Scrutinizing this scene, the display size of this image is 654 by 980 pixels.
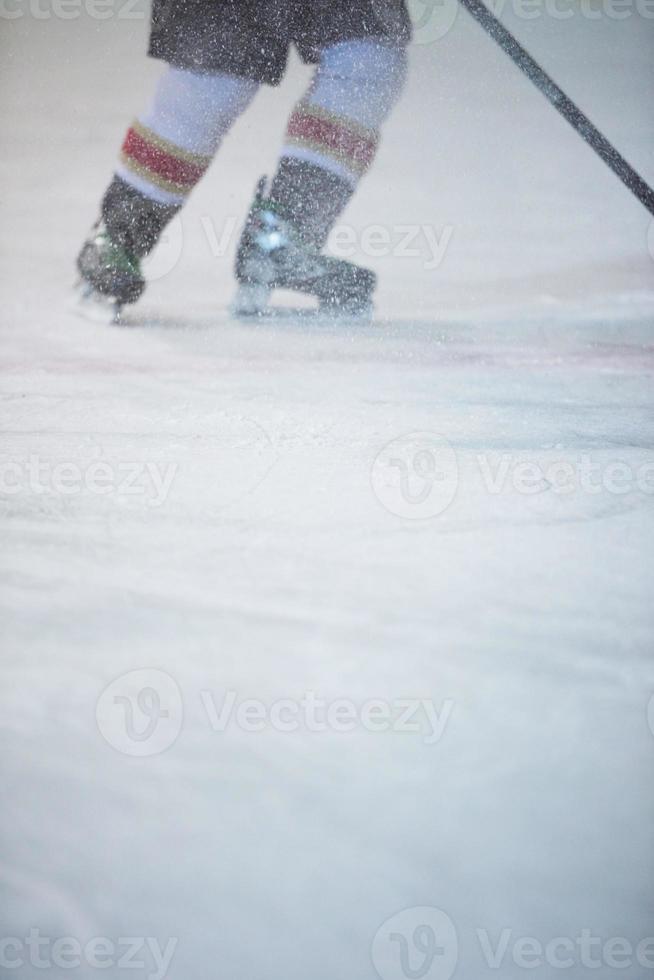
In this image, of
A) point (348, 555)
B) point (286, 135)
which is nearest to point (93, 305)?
point (286, 135)

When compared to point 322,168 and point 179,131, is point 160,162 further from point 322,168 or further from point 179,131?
point 322,168

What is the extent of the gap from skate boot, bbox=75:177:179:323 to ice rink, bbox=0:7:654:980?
0.02 metres

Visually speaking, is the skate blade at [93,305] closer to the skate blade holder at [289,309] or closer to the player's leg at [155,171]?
the player's leg at [155,171]

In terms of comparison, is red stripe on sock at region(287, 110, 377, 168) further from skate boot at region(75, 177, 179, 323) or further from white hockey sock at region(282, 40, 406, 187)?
skate boot at region(75, 177, 179, 323)

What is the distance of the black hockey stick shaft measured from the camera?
124 cm

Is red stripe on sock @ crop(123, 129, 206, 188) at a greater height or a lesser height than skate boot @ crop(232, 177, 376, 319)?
greater

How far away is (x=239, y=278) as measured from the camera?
4.03 ft

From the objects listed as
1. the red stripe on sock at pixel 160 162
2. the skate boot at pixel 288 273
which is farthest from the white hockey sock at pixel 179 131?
the skate boot at pixel 288 273

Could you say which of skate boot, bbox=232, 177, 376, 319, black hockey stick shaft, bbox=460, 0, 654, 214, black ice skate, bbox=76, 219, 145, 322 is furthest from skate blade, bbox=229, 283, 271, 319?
black hockey stick shaft, bbox=460, 0, 654, 214

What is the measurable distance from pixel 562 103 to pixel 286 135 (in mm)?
415

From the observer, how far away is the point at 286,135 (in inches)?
49.2

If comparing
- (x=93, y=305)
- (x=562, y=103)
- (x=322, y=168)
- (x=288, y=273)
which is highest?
(x=562, y=103)

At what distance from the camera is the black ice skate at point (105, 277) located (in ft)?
3.99

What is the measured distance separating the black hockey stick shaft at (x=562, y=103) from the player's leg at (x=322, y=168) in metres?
0.14
